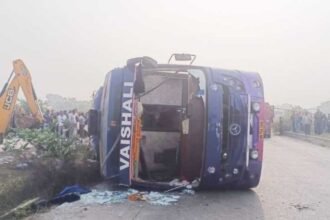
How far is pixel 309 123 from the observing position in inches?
1104

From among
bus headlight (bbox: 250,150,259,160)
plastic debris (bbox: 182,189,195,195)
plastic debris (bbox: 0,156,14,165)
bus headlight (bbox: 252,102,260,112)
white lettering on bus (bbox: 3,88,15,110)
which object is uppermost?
white lettering on bus (bbox: 3,88,15,110)

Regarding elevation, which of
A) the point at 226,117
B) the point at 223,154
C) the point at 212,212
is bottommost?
the point at 212,212

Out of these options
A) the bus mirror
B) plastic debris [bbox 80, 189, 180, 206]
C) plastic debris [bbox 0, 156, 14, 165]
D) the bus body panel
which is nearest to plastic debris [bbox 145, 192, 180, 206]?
plastic debris [bbox 80, 189, 180, 206]

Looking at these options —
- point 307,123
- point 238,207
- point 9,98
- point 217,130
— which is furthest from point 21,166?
point 307,123

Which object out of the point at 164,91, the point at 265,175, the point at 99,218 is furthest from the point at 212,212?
the point at 265,175

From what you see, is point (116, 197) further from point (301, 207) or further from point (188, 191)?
point (301, 207)

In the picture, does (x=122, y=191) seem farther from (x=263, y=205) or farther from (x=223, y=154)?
(x=263, y=205)

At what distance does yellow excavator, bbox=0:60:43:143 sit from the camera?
13.8 metres

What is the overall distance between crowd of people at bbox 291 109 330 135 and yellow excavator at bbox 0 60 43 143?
16955mm

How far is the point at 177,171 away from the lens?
7.61 metres

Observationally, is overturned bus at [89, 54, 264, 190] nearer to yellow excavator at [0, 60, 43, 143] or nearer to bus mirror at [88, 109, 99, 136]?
bus mirror at [88, 109, 99, 136]

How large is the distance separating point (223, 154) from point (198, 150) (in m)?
0.49

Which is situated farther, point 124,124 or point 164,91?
point 164,91

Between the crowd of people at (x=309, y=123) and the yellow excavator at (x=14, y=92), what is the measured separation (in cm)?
1695
